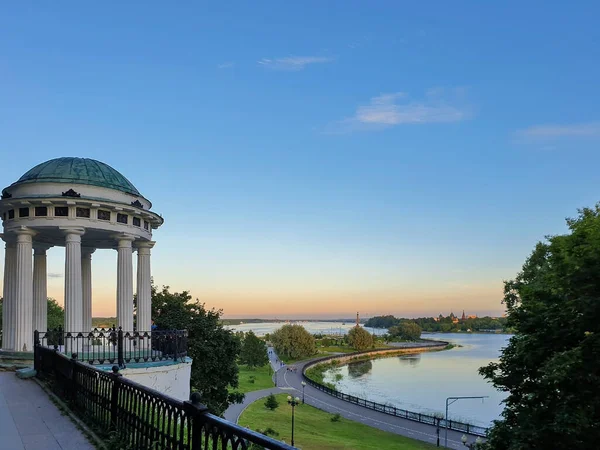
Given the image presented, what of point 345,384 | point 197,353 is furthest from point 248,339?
point 197,353

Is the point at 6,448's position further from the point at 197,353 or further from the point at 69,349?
the point at 197,353

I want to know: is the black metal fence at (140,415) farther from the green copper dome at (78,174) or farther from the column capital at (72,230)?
the green copper dome at (78,174)

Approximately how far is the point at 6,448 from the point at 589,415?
47.5 ft

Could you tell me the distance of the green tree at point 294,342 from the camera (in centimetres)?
10219

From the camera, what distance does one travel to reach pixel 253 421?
38781mm

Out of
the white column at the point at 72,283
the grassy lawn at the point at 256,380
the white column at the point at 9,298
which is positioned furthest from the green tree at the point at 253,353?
the white column at the point at 72,283

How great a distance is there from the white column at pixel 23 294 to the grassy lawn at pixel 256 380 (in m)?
40.2

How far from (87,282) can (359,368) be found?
83.7 metres

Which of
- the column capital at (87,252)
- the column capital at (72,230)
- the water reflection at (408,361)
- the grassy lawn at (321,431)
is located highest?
the column capital at (72,230)

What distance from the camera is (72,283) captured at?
16844mm

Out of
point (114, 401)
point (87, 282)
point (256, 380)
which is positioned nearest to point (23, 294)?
point (87, 282)

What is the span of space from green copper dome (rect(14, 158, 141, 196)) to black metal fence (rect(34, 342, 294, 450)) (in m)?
8.48

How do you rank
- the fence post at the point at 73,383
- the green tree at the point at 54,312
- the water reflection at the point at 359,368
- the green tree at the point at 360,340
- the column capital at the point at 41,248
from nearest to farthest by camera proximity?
the fence post at the point at 73,383 → the column capital at the point at 41,248 → the green tree at the point at 54,312 → the water reflection at the point at 359,368 → the green tree at the point at 360,340

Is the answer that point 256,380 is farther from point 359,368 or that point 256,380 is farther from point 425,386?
point 359,368
